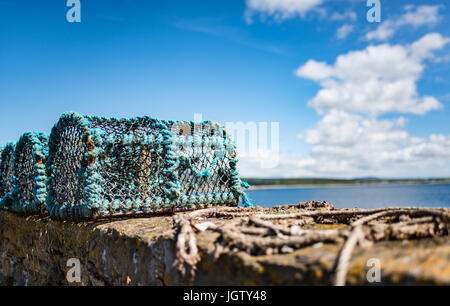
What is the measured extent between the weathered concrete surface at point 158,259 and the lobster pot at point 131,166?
0.37m

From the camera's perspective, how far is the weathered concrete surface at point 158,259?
154cm

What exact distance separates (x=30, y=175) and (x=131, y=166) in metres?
2.01

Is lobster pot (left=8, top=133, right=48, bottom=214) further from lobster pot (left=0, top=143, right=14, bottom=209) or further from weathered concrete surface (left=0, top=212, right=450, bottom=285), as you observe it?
lobster pot (left=0, top=143, right=14, bottom=209)

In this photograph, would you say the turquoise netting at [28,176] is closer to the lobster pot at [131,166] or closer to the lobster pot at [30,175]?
the lobster pot at [30,175]

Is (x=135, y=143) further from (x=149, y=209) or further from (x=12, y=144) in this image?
(x=12, y=144)

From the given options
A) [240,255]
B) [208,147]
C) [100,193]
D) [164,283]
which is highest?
[208,147]

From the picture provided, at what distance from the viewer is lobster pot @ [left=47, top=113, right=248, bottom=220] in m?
3.84

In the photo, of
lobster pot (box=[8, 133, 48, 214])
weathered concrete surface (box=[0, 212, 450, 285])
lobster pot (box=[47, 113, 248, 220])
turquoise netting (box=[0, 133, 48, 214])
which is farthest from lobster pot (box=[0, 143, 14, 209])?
lobster pot (box=[47, 113, 248, 220])

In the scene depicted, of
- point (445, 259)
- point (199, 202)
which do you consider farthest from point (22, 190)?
point (445, 259)

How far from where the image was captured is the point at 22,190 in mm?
5551

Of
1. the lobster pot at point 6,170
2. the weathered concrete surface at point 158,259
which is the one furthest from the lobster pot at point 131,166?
the lobster pot at point 6,170

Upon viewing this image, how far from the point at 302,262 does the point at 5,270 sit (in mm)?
5195

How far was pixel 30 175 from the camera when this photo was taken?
5.14m
